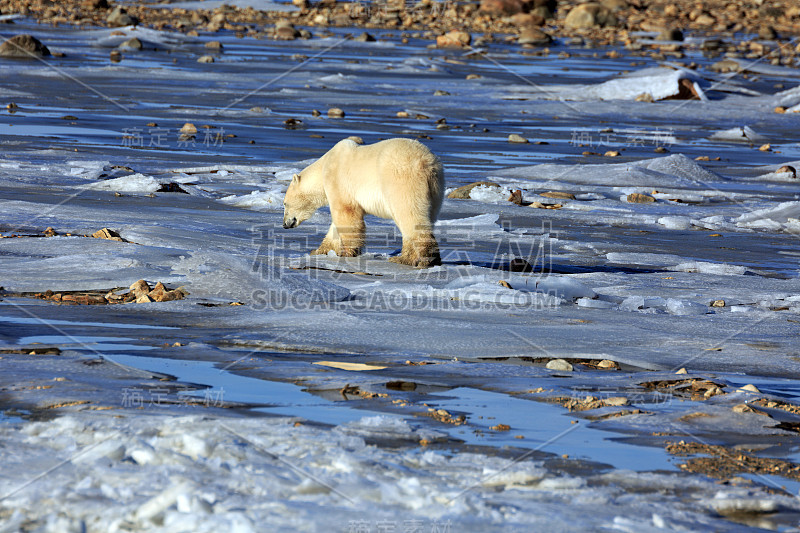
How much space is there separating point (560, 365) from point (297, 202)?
4192 millimetres

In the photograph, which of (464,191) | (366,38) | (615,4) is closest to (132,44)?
(366,38)

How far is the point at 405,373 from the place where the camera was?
4859 millimetres

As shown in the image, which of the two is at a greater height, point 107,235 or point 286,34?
point 286,34

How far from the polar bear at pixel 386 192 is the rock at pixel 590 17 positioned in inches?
1475

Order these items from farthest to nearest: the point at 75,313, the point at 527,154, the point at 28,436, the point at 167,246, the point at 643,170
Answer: the point at 527,154
the point at 643,170
the point at 167,246
the point at 75,313
the point at 28,436

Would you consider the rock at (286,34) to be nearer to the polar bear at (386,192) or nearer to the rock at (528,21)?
the rock at (528,21)

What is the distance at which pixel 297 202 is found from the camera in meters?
8.86

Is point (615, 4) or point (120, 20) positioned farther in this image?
point (615, 4)

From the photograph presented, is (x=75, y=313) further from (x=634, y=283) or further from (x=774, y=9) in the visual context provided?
(x=774, y=9)

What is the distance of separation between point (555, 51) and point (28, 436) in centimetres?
3166

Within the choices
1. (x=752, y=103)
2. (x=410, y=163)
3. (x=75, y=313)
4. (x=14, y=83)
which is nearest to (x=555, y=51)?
(x=752, y=103)

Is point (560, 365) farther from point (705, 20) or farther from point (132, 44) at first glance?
point (705, 20)

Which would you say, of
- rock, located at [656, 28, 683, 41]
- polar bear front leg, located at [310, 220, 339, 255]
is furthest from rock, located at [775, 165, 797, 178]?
rock, located at [656, 28, 683, 41]

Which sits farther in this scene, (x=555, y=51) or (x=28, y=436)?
(x=555, y=51)
